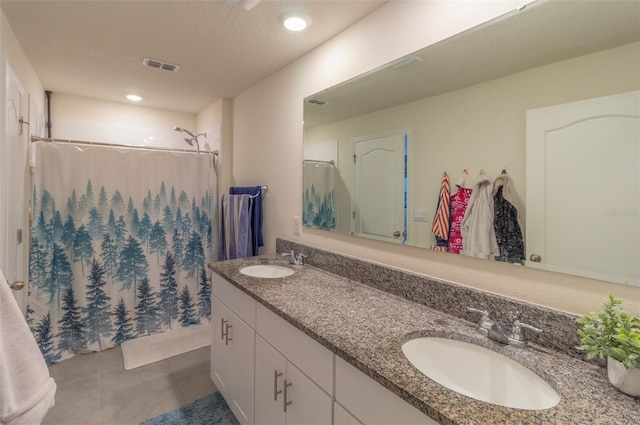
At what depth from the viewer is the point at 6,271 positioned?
1604 millimetres

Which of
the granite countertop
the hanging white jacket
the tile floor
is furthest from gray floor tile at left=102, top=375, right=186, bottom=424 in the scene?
the hanging white jacket

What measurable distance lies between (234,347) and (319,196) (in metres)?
0.99

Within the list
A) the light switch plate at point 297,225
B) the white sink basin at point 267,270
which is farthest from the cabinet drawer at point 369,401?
the light switch plate at point 297,225

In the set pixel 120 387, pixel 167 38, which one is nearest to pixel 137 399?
pixel 120 387

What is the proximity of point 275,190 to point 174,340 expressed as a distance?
5.18 ft

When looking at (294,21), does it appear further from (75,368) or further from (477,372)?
(75,368)

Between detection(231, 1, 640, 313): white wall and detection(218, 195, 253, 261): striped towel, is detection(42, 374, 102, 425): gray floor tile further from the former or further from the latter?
detection(231, 1, 640, 313): white wall

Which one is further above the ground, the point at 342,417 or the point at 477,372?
the point at 477,372

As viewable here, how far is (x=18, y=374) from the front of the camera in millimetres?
Result: 921

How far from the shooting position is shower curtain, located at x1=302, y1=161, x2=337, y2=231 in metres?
1.88

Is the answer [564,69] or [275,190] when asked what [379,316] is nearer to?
[564,69]

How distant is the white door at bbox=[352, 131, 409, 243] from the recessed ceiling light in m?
0.68

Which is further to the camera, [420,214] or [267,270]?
[267,270]

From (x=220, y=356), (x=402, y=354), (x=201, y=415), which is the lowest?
(x=201, y=415)
